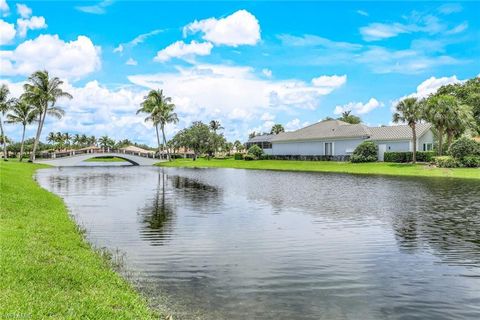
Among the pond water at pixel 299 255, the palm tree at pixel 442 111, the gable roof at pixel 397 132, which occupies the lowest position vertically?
the pond water at pixel 299 255

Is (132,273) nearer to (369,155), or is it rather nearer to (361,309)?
(361,309)

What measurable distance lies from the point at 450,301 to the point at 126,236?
10.5 meters

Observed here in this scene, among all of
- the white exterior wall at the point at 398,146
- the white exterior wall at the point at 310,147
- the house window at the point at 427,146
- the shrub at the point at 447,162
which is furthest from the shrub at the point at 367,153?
the shrub at the point at 447,162

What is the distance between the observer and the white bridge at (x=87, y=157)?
8738cm

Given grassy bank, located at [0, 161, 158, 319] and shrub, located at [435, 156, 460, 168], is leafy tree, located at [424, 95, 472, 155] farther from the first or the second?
grassy bank, located at [0, 161, 158, 319]

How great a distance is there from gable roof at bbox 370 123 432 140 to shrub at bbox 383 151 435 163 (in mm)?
4331

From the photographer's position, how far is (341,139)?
3209 inches

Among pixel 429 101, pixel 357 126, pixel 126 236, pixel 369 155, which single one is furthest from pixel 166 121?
pixel 126 236

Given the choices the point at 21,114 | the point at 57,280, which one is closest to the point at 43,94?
the point at 21,114

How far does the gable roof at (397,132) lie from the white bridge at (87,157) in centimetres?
4826

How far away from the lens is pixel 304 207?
23.5 metres

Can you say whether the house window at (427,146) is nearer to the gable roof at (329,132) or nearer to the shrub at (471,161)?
the gable roof at (329,132)

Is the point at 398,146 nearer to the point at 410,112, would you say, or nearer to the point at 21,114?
the point at 410,112

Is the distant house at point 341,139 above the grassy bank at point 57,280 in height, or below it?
above
